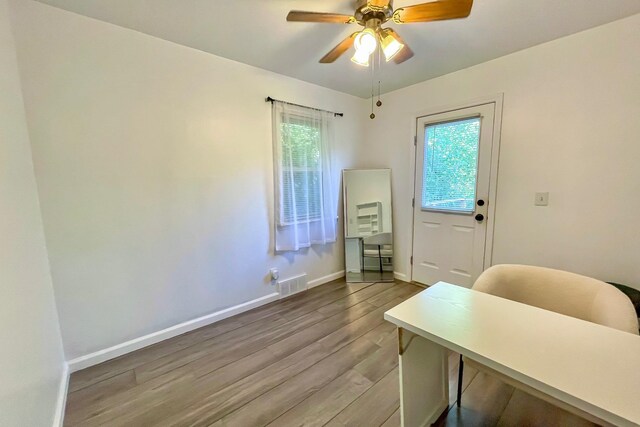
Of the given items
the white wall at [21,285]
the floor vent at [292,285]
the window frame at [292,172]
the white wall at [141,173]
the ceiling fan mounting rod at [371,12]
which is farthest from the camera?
the floor vent at [292,285]

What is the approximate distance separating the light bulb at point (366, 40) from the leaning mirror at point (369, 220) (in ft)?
6.41

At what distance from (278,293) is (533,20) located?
325 centimetres

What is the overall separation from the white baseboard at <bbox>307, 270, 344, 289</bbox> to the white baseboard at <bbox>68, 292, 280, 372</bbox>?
58 cm

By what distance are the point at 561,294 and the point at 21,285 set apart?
9.13ft

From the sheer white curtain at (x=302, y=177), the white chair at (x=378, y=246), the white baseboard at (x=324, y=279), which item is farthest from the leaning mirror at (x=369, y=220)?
the sheer white curtain at (x=302, y=177)

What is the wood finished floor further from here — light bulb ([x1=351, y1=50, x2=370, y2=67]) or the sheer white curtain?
light bulb ([x1=351, y1=50, x2=370, y2=67])

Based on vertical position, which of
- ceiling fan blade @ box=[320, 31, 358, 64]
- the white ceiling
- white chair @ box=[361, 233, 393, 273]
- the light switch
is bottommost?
white chair @ box=[361, 233, 393, 273]

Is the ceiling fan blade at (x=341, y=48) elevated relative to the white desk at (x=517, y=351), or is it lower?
elevated

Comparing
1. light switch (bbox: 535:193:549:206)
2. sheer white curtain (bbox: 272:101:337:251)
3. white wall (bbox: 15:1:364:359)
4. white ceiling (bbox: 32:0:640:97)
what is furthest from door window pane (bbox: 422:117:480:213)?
white wall (bbox: 15:1:364:359)

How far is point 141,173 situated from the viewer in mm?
2029

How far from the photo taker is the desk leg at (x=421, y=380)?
4.00 ft

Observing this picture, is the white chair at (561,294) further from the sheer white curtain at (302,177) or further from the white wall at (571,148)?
the sheer white curtain at (302,177)

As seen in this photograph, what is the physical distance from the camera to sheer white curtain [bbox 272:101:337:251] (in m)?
2.79

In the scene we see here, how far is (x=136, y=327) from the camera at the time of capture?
2.09 m
